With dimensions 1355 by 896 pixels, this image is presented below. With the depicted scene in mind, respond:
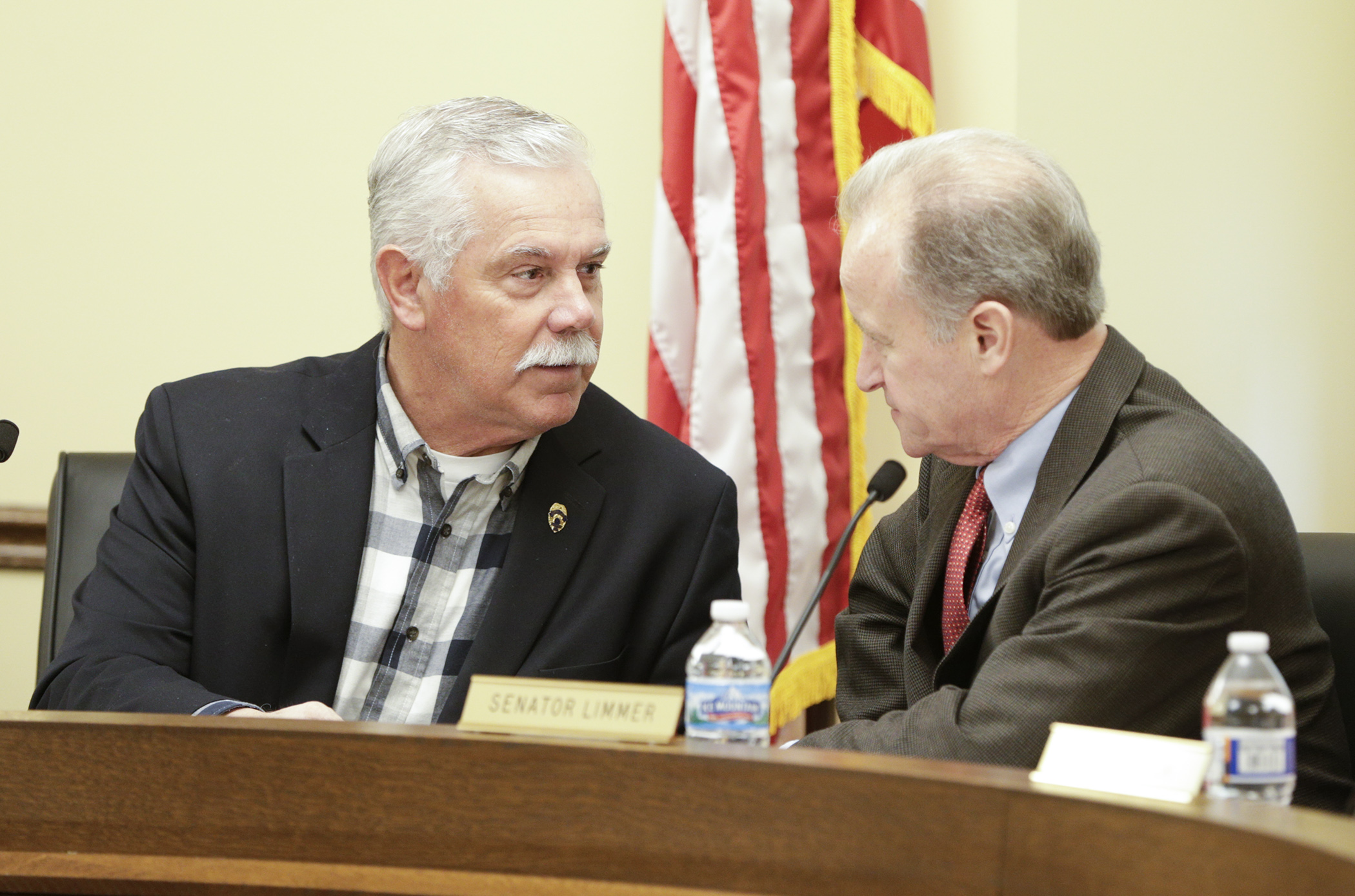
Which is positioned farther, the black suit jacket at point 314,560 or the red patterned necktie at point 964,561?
the black suit jacket at point 314,560

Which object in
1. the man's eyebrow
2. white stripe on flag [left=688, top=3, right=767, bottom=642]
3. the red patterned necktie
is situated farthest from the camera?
white stripe on flag [left=688, top=3, right=767, bottom=642]

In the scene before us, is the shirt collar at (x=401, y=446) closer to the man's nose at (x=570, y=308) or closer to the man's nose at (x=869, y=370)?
the man's nose at (x=570, y=308)

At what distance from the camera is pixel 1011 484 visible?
1652mm

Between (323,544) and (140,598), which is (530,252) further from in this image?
(140,598)

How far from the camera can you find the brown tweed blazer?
136 cm

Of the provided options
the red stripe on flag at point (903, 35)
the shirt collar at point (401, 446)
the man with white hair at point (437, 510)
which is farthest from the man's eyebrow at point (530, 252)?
the red stripe on flag at point (903, 35)

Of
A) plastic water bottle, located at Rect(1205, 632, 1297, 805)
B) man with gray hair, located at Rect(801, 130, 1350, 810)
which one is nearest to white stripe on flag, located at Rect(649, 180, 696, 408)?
man with gray hair, located at Rect(801, 130, 1350, 810)

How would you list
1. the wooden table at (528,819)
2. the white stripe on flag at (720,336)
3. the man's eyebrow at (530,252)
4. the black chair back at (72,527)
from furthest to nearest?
1. the white stripe on flag at (720,336)
2. the black chair back at (72,527)
3. the man's eyebrow at (530,252)
4. the wooden table at (528,819)

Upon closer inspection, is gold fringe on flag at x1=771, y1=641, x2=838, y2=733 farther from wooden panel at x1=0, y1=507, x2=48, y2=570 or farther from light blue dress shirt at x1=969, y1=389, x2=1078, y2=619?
wooden panel at x1=0, y1=507, x2=48, y2=570

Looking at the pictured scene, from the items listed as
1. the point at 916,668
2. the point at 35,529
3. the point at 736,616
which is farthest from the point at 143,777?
the point at 35,529

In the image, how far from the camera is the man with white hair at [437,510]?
1848 millimetres

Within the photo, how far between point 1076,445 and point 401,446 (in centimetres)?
95

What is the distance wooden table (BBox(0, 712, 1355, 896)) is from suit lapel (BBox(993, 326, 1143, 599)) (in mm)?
539

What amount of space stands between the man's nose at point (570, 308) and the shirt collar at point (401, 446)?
202 mm
